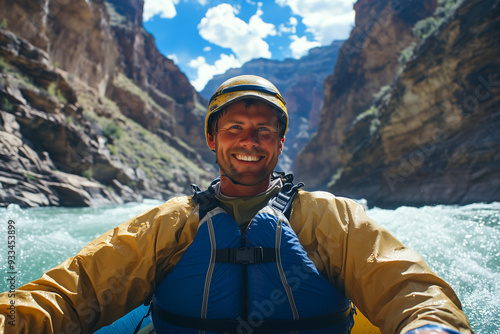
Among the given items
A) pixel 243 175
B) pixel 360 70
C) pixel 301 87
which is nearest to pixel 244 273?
pixel 243 175

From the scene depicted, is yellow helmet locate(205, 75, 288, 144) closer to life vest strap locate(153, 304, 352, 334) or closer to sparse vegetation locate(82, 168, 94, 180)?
life vest strap locate(153, 304, 352, 334)

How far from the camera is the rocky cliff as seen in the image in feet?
28.8

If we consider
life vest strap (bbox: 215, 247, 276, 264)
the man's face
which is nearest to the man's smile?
the man's face

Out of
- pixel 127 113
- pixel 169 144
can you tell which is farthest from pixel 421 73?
pixel 169 144

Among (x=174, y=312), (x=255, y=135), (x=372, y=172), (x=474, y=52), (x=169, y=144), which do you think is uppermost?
(x=169, y=144)

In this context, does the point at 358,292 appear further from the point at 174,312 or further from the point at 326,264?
the point at 174,312

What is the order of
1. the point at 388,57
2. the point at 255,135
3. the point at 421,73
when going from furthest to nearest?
the point at 388,57
the point at 421,73
the point at 255,135

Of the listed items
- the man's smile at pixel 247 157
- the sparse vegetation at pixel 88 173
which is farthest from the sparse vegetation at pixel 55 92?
the man's smile at pixel 247 157

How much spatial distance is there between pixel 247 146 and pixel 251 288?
71cm

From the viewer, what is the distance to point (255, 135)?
5.16ft

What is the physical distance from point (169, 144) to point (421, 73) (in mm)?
31277

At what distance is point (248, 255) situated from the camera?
131cm

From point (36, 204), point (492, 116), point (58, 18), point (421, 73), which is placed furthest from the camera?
point (58, 18)

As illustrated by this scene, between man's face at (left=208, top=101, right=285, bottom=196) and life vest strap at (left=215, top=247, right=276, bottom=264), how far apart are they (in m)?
0.38
